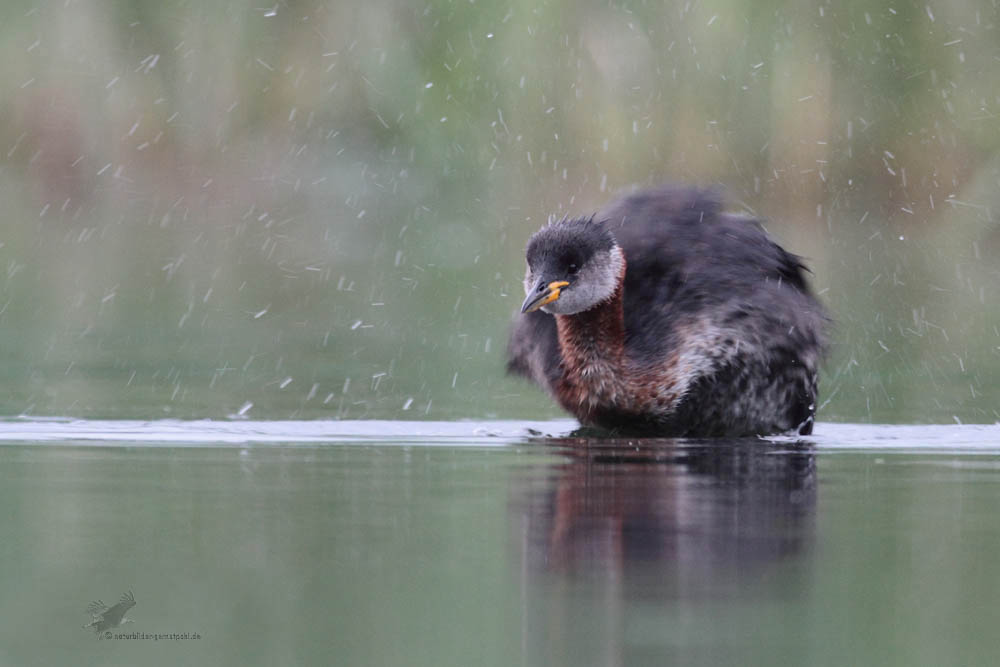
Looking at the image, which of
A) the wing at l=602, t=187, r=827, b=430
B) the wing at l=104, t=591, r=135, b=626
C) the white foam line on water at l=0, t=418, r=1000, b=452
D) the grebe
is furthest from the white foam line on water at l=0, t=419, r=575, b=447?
the wing at l=104, t=591, r=135, b=626

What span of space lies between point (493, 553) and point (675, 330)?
346 centimetres

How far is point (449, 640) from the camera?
3531mm

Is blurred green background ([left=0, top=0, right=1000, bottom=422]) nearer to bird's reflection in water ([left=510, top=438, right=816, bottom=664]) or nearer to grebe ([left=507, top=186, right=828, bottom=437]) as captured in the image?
grebe ([left=507, top=186, right=828, bottom=437])

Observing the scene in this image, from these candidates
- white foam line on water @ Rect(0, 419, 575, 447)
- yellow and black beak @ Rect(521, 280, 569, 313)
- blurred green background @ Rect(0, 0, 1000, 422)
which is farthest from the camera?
blurred green background @ Rect(0, 0, 1000, 422)

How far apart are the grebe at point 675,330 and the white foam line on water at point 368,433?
26 cm

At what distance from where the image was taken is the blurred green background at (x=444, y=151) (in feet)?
42.3

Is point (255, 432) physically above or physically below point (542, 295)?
below

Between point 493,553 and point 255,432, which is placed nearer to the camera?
point 493,553

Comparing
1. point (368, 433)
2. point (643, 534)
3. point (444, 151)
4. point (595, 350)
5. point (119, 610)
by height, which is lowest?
point (119, 610)

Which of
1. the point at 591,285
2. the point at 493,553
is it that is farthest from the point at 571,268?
the point at 493,553

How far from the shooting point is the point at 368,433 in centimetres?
702

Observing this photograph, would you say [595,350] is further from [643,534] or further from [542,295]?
[643,534]

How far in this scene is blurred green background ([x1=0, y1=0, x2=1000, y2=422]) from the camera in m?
12.9

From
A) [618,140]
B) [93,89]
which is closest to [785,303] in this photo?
[618,140]
